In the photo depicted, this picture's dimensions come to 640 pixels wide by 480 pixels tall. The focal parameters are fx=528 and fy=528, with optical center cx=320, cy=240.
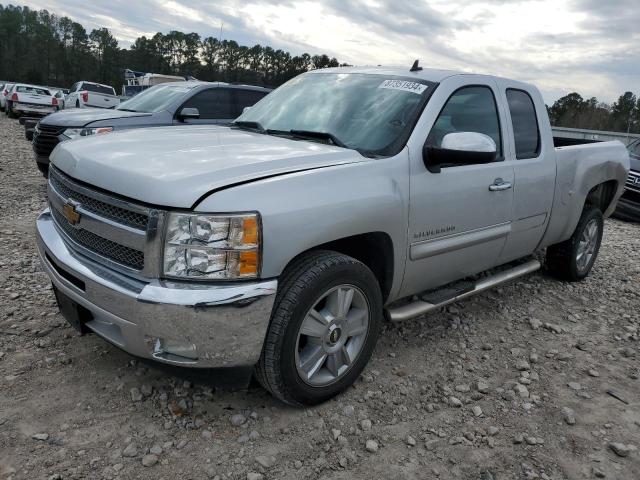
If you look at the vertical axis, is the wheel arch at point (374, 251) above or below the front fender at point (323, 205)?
below

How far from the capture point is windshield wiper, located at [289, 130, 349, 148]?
3062 mm

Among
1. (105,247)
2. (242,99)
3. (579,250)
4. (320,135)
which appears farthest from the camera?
(242,99)

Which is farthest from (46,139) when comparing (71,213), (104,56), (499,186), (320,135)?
(104,56)

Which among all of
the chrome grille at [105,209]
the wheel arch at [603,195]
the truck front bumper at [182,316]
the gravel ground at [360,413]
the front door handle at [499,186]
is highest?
the front door handle at [499,186]

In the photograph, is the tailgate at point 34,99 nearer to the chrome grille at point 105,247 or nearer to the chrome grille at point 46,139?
the chrome grille at point 46,139

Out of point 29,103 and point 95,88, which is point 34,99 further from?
point 95,88

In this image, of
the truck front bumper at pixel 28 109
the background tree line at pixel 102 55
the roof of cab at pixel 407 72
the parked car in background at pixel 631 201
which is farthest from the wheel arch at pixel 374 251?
the background tree line at pixel 102 55

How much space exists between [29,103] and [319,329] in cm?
2384

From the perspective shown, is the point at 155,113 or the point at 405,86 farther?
the point at 155,113

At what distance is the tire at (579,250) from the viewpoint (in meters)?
4.88

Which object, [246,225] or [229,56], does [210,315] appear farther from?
[229,56]

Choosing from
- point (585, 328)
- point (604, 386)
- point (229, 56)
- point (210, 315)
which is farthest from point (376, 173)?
point (229, 56)

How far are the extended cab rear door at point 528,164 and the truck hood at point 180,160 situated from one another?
5.09ft

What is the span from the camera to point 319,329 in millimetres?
2641
